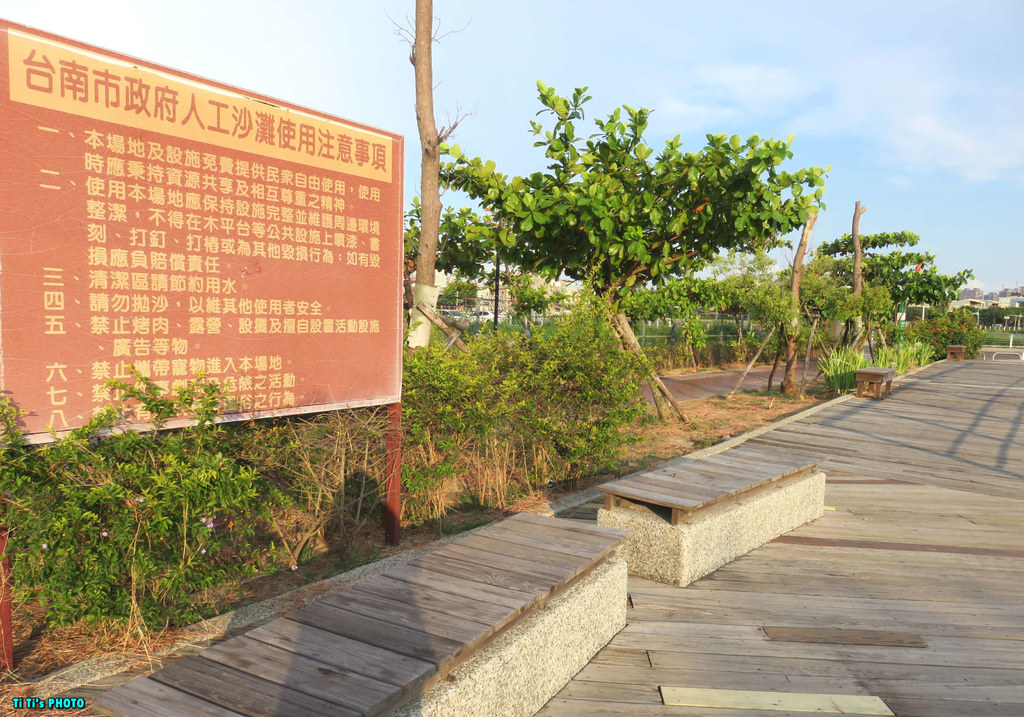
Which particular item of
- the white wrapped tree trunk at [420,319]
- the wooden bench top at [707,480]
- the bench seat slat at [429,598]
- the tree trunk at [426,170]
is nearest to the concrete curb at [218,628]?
the bench seat slat at [429,598]

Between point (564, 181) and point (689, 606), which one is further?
point (564, 181)

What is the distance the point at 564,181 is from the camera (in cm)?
915

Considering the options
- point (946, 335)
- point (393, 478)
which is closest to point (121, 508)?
point (393, 478)

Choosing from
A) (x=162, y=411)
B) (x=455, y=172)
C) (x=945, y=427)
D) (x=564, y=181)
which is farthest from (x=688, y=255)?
(x=162, y=411)

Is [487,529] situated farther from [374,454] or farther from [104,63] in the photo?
[104,63]

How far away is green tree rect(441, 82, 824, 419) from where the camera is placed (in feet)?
28.8

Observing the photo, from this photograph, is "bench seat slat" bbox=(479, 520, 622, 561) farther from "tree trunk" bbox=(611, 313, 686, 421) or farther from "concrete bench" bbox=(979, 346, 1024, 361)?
"concrete bench" bbox=(979, 346, 1024, 361)

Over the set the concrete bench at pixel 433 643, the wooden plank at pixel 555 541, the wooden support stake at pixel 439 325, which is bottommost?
the concrete bench at pixel 433 643

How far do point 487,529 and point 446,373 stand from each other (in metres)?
1.89

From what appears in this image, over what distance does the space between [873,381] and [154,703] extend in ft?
46.7

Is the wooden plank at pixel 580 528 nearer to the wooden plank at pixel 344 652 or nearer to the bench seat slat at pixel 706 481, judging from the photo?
the bench seat slat at pixel 706 481

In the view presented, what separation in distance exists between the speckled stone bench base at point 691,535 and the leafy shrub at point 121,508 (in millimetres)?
2266

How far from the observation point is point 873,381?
1363 cm

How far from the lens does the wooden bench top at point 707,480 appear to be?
4266 millimetres
